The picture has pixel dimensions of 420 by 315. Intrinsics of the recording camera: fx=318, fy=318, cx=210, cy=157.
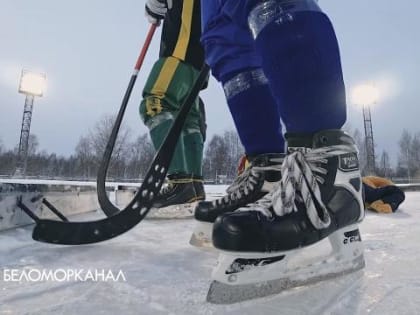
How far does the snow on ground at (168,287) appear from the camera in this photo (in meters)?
0.40

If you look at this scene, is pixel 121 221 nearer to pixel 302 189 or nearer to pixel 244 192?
pixel 244 192

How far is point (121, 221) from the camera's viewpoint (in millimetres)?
792

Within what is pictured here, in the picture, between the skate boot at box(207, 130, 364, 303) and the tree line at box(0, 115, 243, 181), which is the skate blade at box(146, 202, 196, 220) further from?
the tree line at box(0, 115, 243, 181)

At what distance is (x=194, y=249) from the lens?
0.79 metres

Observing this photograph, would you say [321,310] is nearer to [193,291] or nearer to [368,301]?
[368,301]

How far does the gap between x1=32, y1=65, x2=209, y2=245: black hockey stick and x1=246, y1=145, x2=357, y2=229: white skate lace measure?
0.38 metres

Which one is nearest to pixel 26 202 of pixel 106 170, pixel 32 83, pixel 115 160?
pixel 106 170

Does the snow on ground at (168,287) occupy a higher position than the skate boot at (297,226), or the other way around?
the skate boot at (297,226)

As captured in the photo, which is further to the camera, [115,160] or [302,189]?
[115,160]

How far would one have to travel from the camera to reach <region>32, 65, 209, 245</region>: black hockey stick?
723 mm

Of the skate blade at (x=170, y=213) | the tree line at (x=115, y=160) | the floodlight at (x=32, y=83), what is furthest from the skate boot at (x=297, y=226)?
the tree line at (x=115, y=160)

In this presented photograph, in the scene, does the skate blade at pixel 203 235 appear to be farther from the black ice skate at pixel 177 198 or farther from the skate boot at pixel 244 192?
the black ice skate at pixel 177 198

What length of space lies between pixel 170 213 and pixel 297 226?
0.98m

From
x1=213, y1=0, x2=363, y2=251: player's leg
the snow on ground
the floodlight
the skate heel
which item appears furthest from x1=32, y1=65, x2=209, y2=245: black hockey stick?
the floodlight
